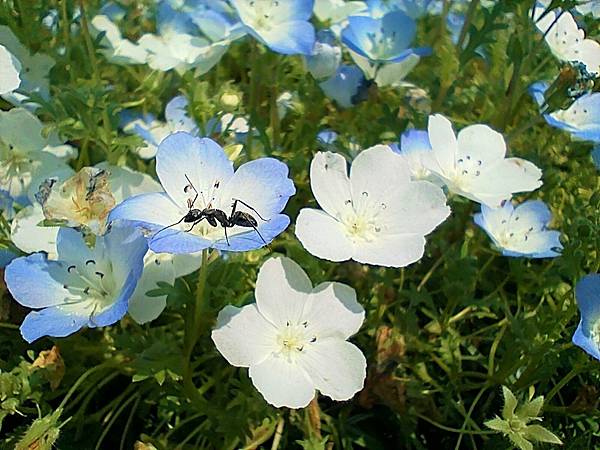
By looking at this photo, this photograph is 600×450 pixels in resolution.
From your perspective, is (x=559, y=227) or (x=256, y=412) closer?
(x=256, y=412)

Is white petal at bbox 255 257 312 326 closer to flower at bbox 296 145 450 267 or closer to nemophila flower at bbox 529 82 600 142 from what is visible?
flower at bbox 296 145 450 267

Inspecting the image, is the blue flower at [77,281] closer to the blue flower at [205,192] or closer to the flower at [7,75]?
the blue flower at [205,192]

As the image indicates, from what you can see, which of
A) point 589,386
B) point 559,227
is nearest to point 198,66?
point 559,227

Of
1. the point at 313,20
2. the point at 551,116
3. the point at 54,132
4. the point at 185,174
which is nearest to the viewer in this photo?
the point at 185,174

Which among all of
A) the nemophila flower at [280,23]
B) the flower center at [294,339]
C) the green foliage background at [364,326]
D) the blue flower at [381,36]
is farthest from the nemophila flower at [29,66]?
the flower center at [294,339]

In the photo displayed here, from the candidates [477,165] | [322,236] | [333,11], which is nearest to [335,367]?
[322,236]

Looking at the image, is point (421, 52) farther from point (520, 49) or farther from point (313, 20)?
point (313, 20)

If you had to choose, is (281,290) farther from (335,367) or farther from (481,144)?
(481,144)
